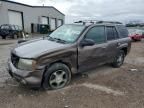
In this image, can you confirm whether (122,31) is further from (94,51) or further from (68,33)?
(68,33)

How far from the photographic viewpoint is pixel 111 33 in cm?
642

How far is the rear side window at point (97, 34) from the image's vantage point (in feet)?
18.1

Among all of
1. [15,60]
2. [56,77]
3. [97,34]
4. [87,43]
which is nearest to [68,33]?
[87,43]

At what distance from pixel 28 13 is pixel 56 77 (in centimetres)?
2972

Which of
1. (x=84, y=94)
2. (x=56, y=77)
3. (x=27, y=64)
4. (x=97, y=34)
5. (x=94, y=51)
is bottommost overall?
(x=84, y=94)

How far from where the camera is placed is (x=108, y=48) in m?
6.08

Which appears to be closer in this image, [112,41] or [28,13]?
[112,41]

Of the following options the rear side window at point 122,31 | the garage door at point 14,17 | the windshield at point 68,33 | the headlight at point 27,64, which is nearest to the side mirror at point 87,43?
the windshield at point 68,33

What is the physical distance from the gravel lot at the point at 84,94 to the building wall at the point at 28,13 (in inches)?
906

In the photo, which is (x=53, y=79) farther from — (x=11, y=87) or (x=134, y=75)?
(x=134, y=75)

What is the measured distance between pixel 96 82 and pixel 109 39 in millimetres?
1628

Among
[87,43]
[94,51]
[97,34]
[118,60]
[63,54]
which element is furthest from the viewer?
[118,60]

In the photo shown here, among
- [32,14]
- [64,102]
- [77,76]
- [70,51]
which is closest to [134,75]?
[77,76]

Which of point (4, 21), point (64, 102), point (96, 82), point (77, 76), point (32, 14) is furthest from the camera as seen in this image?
point (32, 14)
